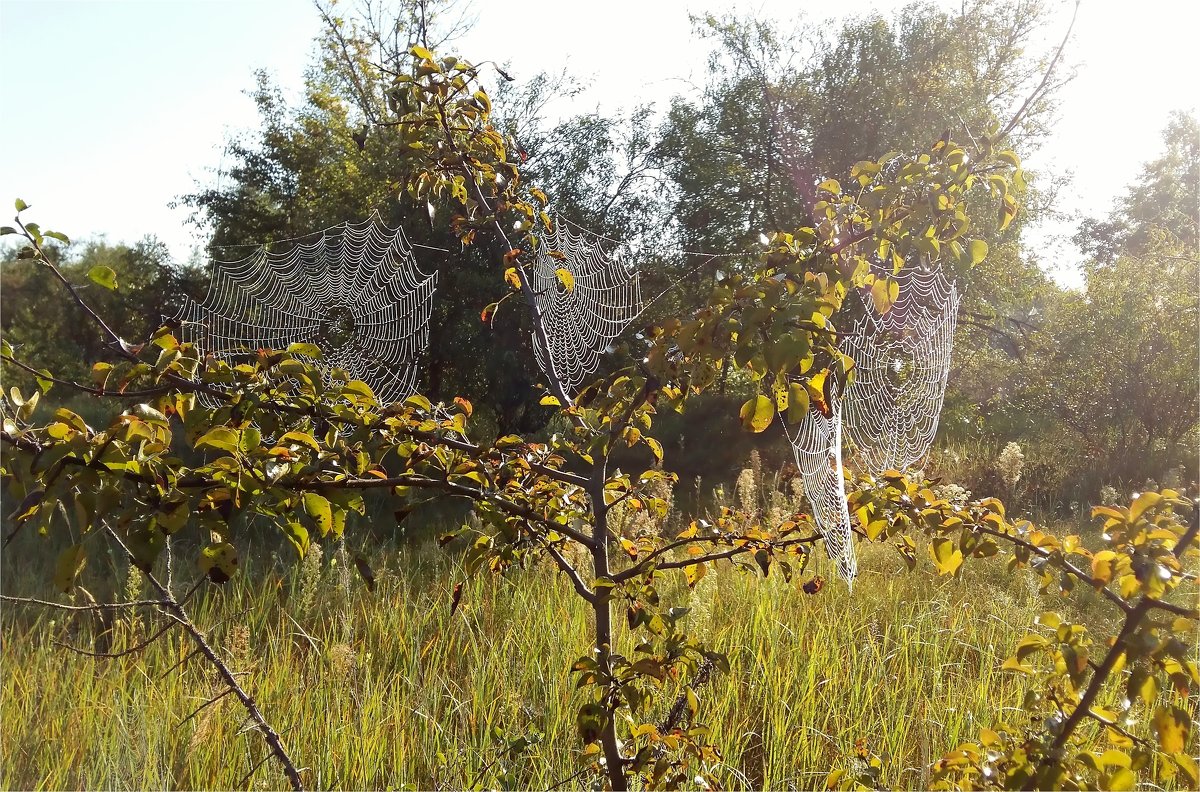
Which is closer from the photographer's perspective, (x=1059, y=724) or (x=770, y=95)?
(x=1059, y=724)

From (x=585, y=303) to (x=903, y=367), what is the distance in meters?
3.96

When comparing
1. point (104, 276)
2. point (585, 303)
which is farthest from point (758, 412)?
point (585, 303)

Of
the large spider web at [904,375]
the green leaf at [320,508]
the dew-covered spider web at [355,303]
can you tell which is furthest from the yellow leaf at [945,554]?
the dew-covered spider web at [355,303]

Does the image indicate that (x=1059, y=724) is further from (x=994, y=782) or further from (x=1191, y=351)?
(x=1191, y=351)

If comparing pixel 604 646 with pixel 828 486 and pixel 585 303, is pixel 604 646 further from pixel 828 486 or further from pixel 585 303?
pixel 585 303

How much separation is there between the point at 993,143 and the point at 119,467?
1.55 meters

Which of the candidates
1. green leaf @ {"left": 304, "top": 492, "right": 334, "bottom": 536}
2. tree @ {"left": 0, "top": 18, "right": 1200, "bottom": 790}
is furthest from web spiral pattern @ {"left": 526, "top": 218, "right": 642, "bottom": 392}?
green leaf @ {"left": 304, "top": 492, "right": 334, "bottom": 536}

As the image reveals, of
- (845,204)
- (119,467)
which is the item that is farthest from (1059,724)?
(119,467)

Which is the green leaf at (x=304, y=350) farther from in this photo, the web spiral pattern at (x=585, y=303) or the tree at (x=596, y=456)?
the web spiral pattern at (x=585, y=303)

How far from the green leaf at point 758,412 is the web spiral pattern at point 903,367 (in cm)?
502

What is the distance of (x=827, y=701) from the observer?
2801 mm

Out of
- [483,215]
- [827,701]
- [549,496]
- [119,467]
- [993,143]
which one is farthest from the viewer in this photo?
[827,701]

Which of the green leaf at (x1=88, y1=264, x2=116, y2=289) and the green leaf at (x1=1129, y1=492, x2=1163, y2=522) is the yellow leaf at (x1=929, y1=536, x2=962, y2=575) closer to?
the green leaf at (x1=1129, y1=492, x2=1163, y2=522)

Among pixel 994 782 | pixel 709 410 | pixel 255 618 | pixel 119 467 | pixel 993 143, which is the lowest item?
pixel 255 618
